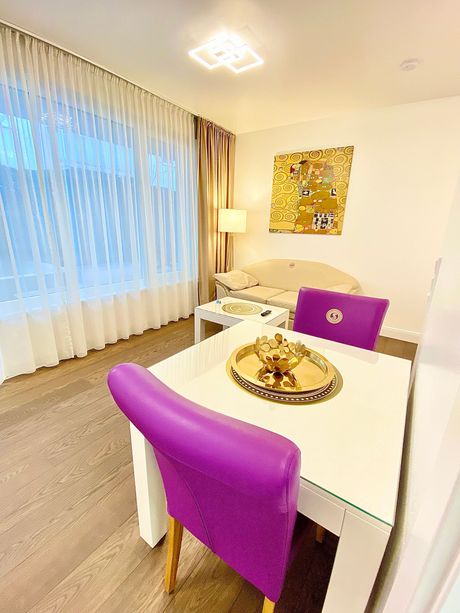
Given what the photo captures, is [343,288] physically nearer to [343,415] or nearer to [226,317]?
[226,317]

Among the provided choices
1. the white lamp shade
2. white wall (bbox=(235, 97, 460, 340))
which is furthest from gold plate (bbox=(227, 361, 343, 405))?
the white lamp shade

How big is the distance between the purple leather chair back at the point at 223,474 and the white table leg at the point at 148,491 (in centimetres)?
17

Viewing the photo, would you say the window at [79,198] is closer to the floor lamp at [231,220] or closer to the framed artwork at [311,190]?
the floor lamp at [231,220]

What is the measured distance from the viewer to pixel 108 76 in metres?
2.41

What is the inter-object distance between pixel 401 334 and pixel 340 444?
10.2 ft

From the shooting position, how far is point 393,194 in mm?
3078

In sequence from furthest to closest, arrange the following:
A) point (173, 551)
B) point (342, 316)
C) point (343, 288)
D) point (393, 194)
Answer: point (343, 288) < point (393, 194) < point (342, 316) < point (173, 551)

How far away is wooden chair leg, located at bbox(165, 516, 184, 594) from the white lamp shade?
3.37 metres

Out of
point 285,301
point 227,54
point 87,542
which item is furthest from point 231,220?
point 87,542

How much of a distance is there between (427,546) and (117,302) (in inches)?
116

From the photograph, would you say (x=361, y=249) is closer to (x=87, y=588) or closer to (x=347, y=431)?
(x=347, y=431)

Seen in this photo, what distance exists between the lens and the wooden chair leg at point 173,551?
2.95 ft

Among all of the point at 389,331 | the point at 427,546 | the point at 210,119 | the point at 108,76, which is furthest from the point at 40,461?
the point at 210,119

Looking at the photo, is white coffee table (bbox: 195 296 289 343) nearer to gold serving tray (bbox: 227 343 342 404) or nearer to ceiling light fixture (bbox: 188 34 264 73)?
gold serving tray (bbox: 227 343 342 404)
